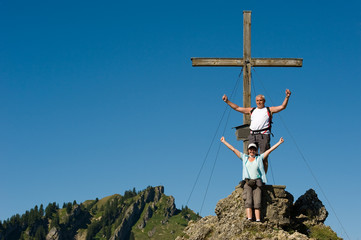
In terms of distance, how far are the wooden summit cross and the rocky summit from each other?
14.6 feet

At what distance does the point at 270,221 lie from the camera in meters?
16.4

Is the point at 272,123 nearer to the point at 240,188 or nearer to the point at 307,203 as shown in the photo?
the point at 240,188

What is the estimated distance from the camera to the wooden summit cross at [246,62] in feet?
65.4

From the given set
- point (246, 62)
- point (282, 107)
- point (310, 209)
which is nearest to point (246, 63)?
point (246, 62)

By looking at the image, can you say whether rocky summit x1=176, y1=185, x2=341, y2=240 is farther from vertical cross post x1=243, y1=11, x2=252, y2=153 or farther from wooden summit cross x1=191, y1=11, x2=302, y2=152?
wooden summit cross x1=191, y1=11, x2=302, y2=152

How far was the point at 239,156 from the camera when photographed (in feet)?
54.6

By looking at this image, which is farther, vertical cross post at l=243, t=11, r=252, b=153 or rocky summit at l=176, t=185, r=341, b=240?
vertical cross post at l=243, t=11, r=252, b=153

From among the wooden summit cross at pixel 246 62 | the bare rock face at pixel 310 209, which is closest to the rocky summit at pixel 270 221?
the bare rock face at pixel 310 209

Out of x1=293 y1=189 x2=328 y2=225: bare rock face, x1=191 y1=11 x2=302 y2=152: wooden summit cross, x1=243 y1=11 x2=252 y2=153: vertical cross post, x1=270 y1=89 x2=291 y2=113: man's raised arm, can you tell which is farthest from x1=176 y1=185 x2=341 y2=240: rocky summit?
x1=191 y1=11 x2=302 y2=152: wooden summit cross

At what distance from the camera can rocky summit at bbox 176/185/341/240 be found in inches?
626

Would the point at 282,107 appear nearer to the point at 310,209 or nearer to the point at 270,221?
the point at 270,221

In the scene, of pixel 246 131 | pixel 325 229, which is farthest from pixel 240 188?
pixel 325 229

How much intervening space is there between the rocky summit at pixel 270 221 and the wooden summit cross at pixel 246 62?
444cm

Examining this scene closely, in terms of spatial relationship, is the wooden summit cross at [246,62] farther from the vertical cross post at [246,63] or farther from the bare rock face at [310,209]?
the bare rock face at [310,209]
